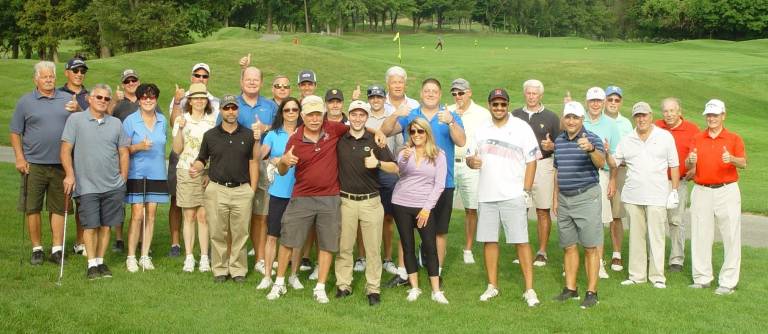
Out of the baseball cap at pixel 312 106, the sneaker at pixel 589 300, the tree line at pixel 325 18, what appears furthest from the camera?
the tree line at pixel 325 18

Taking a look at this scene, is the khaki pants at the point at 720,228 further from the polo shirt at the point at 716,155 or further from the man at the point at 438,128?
the man at the point at 438,128

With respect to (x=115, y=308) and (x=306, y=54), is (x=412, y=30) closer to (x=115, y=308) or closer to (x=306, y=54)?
(x=306, y=54)

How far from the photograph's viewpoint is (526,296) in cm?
816

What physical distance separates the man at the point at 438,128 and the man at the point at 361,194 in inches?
21.1

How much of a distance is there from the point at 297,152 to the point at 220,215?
140cm

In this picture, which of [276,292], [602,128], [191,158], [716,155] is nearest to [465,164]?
[602,128]

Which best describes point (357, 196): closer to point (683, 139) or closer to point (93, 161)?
point (93, 161)

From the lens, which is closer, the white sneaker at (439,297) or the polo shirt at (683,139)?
the white sneaker at (439,297)

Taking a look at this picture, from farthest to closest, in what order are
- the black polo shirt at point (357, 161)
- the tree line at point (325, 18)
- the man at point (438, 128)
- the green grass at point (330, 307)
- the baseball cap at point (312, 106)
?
1. the tree line at point (325, 18)
2. the man at point (438, 128)
3. the black polo shirt at point (357, 161)
4. the baseball cap at point (312, 106)
5. the green grass at point (330, 307)

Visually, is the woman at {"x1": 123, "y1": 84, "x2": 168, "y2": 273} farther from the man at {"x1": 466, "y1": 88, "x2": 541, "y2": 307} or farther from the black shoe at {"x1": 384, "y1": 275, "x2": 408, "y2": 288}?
the man at {"x1": 466, "y1": 88, "x2": 541, "y2": 307}

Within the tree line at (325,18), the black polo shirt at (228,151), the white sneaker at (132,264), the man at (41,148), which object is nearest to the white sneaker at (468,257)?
the black polo shirt at (228,151)

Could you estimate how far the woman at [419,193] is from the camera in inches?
315

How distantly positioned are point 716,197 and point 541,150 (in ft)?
6.71

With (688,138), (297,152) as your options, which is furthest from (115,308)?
(688,138)
